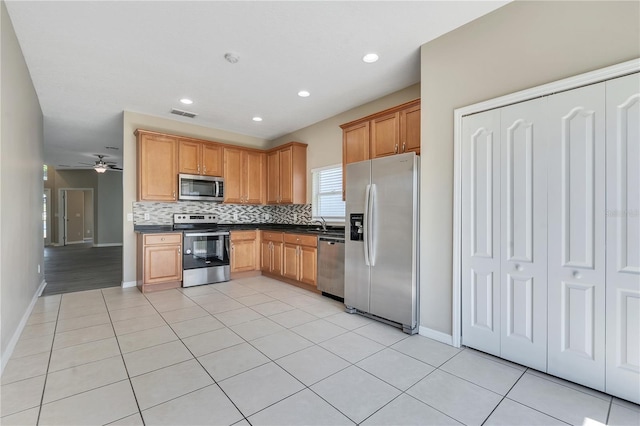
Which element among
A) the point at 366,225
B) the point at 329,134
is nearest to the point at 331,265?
the point at 366,225

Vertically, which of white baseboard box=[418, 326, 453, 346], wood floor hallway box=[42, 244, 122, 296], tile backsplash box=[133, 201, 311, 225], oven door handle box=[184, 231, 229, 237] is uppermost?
tile backsplash box=[133, 201, 311, 225]

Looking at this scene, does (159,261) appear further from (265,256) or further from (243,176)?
(243,176)

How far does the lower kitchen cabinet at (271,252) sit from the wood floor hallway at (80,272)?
2429 mm

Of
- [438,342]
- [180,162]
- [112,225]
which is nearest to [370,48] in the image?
[438,342]

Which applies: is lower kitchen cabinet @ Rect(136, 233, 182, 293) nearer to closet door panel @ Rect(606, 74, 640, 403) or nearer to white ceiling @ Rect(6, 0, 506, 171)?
white ceiling @ Rect(6, 0, 506, 171)

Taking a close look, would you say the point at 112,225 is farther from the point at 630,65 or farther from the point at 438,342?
A: the point at 630,65

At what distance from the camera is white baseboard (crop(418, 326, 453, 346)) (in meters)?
2.64

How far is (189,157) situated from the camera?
16.3ft

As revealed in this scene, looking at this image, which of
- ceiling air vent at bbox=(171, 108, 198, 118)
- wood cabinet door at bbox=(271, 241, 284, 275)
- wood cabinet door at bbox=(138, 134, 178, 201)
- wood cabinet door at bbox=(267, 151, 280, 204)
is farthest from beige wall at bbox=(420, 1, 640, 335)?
wood cabinet door at bbox=(138, 134, 178, 201)

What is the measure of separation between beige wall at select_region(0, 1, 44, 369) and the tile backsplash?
1.42 m

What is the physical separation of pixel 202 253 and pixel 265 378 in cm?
316

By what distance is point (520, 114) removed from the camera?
225cm

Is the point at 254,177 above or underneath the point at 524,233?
above

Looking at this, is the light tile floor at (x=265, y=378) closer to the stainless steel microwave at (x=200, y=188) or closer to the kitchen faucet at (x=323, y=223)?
the kitchen faucet at (x=323, y=223)
